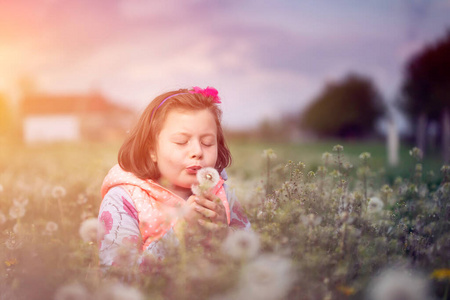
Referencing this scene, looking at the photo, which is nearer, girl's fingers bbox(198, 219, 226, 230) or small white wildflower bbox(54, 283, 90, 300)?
small white wildflower bbox(54, 283, 90, 300)

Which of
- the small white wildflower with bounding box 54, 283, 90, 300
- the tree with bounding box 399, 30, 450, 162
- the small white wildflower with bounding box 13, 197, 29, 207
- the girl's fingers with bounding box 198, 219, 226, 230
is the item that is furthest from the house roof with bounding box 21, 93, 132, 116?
the small white wildflower with bounding box 54, 283, 90, 300

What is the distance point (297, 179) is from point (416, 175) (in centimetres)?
145

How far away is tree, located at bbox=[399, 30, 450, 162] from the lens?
66.5 feet

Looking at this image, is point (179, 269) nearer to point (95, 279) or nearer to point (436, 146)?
point (95, 279)

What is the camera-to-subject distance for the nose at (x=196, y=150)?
3.05 meters

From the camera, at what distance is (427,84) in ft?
70.6

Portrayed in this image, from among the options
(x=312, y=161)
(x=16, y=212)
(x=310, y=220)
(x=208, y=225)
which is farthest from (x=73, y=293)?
(x=312, y=161)

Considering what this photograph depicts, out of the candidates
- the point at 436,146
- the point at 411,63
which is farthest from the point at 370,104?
the point at 436,146

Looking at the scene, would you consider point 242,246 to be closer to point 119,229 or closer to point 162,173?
point 119,229

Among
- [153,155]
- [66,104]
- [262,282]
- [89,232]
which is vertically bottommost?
[66,104]

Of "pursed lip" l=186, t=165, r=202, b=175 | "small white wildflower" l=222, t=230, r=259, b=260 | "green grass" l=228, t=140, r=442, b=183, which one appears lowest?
"green grass" l=228, t=140, r=442, b=183

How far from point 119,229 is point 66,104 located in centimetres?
4713

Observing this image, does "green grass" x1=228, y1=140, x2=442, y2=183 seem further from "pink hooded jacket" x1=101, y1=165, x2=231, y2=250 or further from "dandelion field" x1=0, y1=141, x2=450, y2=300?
"pink hooded jacket" x1=101, y1=165, x2=231, y2=250

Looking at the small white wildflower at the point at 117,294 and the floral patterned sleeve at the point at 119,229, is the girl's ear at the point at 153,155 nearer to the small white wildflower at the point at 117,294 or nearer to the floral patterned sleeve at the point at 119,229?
the floral patterned sleeve at the point at 119,229
